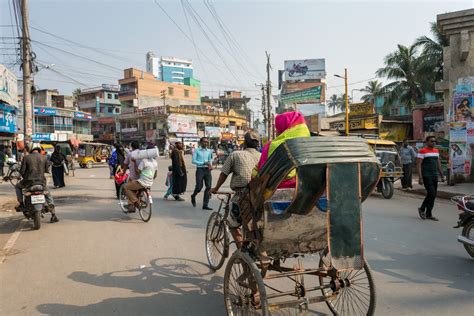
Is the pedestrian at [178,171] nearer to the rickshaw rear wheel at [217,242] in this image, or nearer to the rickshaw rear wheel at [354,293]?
the rickshaw rear wheel at [217,242]

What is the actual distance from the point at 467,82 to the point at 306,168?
13.5 meters

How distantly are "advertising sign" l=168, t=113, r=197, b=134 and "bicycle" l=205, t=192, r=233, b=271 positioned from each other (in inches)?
2195

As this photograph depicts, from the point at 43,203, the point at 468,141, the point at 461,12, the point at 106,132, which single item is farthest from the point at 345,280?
the point at 106,132

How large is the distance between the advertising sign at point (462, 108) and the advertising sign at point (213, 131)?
53963 mm

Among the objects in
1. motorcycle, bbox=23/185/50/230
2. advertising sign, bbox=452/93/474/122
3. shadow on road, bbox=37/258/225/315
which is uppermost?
advertising sign, bbox=452/93/474/122

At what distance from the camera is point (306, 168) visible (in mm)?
2824

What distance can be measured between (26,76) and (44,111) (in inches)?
1374

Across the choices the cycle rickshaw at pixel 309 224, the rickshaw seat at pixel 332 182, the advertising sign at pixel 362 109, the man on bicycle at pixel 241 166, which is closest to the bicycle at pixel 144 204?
the man on bicycle at pixel 241 166

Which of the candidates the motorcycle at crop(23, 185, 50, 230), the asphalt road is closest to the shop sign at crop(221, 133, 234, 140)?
the asphalt road

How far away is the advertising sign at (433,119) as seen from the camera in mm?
24938

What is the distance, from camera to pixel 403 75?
3638cm

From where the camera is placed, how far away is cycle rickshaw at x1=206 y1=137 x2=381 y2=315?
288cm

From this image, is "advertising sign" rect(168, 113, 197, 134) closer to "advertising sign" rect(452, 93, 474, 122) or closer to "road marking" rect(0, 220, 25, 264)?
"advertising sign" rect(452, 93, 474, 122)

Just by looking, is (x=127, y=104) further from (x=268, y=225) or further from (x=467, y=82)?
(x=268, y=225)
